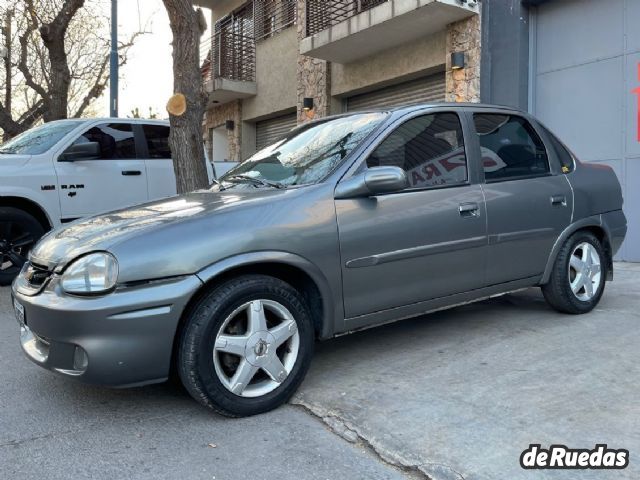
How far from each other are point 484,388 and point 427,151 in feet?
5.11

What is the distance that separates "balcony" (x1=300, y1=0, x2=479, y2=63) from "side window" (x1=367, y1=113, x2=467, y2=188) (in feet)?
18.2

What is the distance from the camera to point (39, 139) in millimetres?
6918

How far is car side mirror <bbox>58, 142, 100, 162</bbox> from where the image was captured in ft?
21.0

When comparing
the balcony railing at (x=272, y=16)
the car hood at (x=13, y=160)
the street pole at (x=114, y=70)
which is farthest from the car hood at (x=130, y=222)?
the balcony railing at (x=272, y=16)

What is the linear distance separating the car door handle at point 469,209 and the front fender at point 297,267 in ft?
3.64

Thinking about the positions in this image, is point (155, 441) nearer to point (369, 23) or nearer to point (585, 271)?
point (585, 271)

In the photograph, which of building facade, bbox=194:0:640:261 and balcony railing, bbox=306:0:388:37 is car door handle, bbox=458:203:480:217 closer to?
building facade, bbox=194:0:640:261

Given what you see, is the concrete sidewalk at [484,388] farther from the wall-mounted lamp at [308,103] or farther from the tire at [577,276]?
the wall-mounted lamp at [308,103]

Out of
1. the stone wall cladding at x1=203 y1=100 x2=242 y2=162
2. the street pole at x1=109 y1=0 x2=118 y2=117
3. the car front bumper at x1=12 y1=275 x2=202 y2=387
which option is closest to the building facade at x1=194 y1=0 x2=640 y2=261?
the stone wall cladding at x1=203 y1=100 x2=242 y2=162

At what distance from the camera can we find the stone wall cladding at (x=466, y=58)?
9.37 metres

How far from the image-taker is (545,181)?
446cm

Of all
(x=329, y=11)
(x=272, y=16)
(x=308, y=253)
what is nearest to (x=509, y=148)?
(x=308, y=253)

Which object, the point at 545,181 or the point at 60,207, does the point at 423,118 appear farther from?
the point at 60,207

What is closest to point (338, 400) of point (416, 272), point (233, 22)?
point (416, 272)
